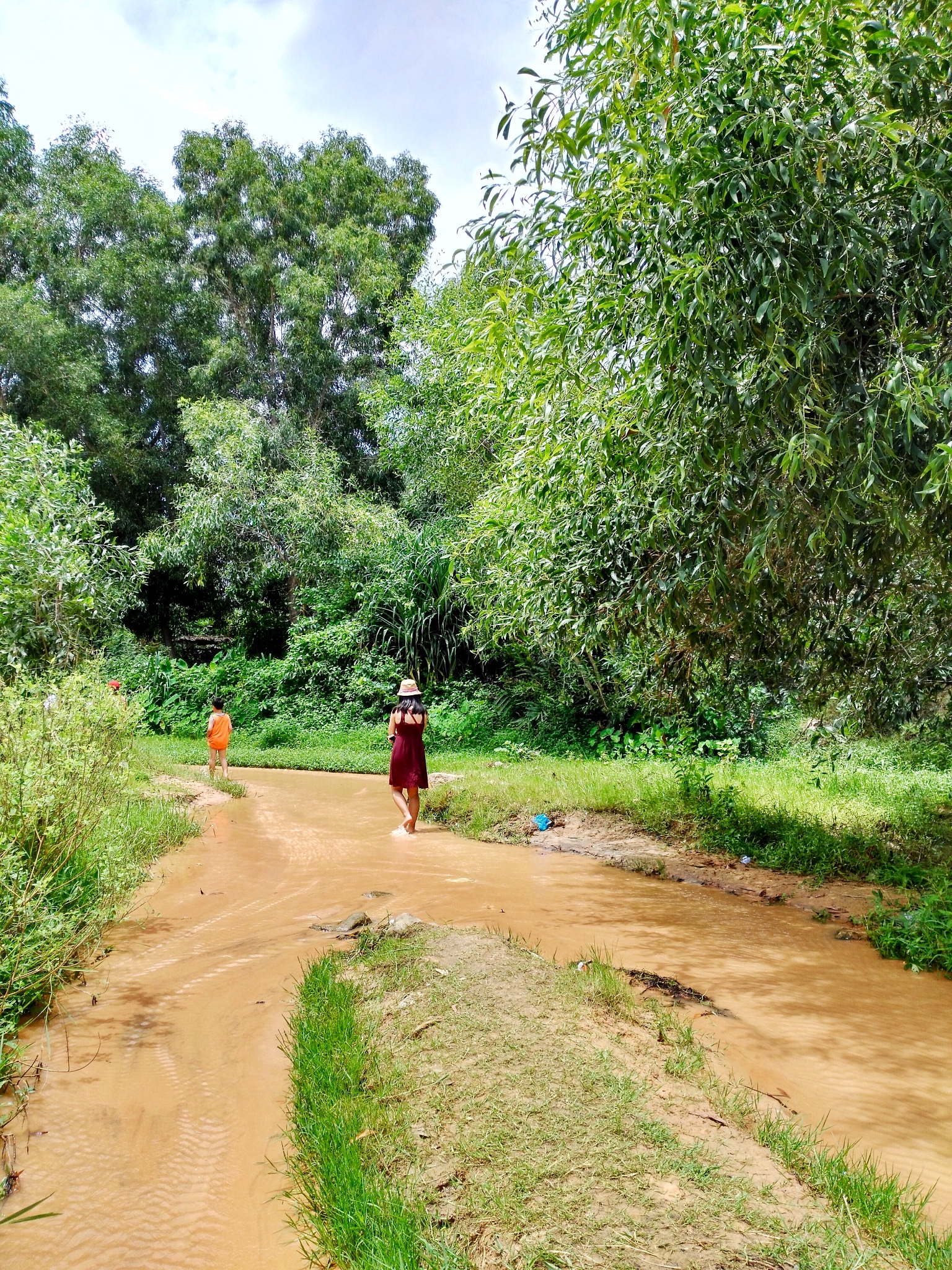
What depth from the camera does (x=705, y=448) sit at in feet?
16.0

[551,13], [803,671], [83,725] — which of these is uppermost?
[551,13]

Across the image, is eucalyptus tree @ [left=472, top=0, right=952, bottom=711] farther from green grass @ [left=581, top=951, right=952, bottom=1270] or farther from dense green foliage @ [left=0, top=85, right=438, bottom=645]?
dense green foliage @ [left=0, top=85, right=438, bottom=645]

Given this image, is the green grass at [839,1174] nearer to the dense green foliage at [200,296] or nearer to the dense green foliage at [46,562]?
the dense green foliage at [46,562]

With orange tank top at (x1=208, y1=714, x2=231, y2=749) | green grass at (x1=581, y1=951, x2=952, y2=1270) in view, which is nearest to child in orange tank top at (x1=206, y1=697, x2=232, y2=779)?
orange tank top at (x1=208, y1=714, x2=231, y2=749)

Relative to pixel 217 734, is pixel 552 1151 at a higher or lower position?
lower

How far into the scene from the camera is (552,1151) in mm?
2920

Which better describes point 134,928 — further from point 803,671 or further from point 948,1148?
point 803,671

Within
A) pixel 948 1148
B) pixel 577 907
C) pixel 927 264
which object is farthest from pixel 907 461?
pixel 577 907

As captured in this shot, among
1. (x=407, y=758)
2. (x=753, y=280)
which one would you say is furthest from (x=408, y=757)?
(x=753, y=280)

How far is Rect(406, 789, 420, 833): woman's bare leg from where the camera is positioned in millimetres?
9758

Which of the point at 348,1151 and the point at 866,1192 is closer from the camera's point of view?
the point at 866,1192

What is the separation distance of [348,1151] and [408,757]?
6499mm

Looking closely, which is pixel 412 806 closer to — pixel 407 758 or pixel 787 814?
pixel 407 758

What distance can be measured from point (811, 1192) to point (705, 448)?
12.0 ft
